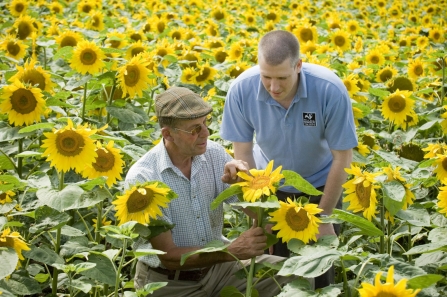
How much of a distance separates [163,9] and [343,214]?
8.71 m

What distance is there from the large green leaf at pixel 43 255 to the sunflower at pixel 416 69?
3939 mm

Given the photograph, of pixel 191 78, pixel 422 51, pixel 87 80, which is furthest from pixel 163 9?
pixel 87 80

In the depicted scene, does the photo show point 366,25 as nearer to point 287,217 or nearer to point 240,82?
point 240,82

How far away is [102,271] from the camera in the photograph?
9.18 feet

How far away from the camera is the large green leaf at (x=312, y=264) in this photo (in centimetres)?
232

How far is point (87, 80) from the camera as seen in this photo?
416 centimetres

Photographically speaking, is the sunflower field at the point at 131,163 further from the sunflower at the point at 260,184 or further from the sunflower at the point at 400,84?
the sunflower at the point at 260,184

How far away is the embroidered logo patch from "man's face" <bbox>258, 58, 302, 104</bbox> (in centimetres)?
18

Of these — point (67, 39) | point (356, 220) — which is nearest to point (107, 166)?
point (356, 220)

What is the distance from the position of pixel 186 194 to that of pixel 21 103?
1.01 meters

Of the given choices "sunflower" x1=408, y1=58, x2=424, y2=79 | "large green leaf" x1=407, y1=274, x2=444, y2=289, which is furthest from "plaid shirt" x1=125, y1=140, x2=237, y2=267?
"sunflower" x1=408, y1=58, x2=424, y2=79

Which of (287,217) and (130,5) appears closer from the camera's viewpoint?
(287,217)

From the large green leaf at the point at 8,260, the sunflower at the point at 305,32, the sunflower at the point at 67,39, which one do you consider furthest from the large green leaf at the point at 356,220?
the sunflower at the point at 305,32

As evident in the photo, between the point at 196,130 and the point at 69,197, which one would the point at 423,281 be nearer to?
the point at 196,130
